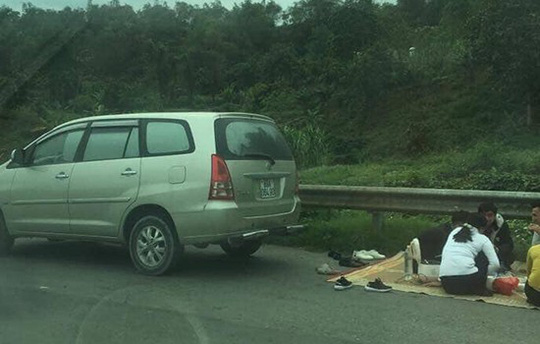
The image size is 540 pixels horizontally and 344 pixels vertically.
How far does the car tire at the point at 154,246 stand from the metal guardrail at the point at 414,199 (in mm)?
2770

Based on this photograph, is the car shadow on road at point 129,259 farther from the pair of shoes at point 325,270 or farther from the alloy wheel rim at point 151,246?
the pair of shoes at point 325,270

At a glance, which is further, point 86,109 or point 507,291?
point 86,109

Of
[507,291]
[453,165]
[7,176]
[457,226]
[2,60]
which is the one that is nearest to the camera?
[507,291]

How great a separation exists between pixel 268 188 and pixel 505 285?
2623mm

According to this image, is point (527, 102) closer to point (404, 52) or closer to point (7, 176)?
point (404, 52)

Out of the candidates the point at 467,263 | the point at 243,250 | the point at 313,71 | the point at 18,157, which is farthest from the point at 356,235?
the point at 313,71

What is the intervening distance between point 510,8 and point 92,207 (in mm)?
20728

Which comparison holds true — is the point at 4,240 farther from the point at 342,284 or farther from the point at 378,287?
the point at 378,287

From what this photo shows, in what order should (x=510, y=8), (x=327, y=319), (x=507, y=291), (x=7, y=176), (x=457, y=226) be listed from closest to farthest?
(x=327, y=319) → (x=507, y=291) → (x=457, y=226) → (x=7, y=176) → (x=510, y=8)

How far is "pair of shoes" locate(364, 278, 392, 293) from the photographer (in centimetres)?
677

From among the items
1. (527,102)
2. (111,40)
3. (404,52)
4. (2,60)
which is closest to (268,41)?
(111,40)

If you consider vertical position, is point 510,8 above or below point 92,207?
above

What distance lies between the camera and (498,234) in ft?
25.3

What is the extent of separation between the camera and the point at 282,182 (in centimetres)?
783
